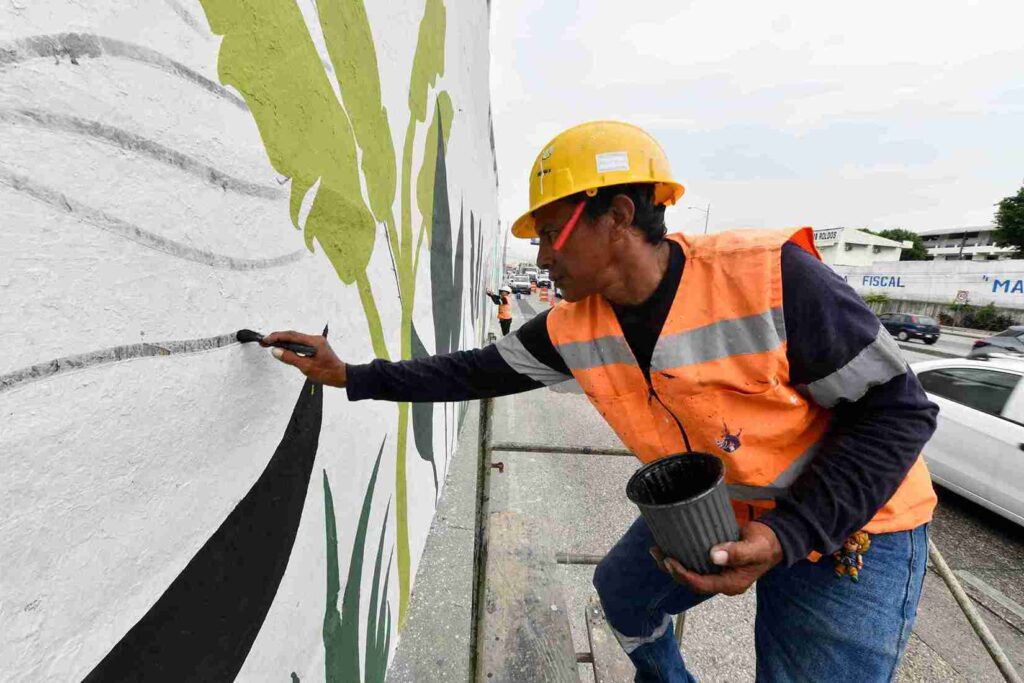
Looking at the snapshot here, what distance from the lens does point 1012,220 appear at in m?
41.4

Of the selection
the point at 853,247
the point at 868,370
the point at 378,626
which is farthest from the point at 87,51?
the point at 853,247

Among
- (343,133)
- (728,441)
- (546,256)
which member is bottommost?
(728,441)

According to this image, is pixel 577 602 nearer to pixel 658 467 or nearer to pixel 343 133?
pixel 658 467

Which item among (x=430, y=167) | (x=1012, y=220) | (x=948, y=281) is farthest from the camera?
(x=1012, y=220)

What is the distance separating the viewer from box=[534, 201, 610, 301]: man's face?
1.46 metres

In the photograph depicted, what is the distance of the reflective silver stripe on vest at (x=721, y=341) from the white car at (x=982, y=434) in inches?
179

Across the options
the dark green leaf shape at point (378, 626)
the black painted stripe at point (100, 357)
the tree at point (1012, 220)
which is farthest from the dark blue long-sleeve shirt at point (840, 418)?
the tree at point (1012, 220)

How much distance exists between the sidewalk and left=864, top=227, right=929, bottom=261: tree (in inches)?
3128

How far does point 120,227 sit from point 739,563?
1373 mm

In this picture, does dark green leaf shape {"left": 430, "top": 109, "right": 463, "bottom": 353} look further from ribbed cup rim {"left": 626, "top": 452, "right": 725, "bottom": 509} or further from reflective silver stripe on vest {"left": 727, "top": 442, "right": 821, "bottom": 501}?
reflective silver stripe on vest {"left": 727, "top": 442, "right": 821, "bottom": 501}

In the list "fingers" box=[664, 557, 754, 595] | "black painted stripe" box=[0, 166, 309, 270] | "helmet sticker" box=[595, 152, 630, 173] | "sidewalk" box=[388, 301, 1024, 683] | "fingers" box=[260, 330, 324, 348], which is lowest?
"sidewalk" box=[388, 301, 1024, 683]

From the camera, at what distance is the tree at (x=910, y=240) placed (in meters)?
65.6

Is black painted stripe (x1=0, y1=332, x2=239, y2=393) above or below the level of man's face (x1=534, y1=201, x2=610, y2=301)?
below

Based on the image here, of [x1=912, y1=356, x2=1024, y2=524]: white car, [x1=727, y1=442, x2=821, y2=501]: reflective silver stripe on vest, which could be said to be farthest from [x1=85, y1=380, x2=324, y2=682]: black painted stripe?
[x1=912, y1=356, x2=1024, y2=524]: white car
